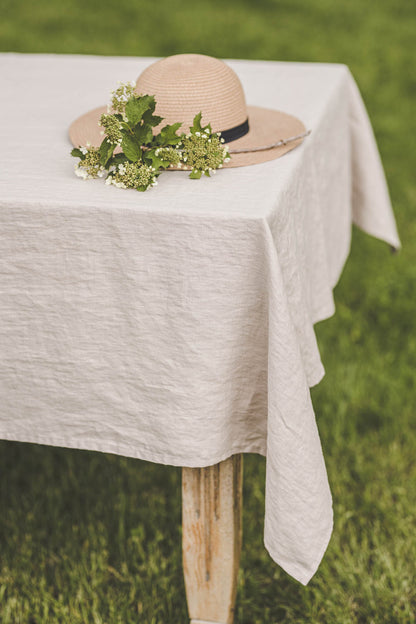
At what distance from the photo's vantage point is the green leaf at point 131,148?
109 cm

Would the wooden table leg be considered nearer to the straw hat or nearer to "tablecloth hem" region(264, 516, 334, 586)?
"tablecloth hem" region(264, 516, 334, 586)

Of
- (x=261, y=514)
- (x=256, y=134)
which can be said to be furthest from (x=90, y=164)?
(x=261, y=514)

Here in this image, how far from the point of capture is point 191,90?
1201mm

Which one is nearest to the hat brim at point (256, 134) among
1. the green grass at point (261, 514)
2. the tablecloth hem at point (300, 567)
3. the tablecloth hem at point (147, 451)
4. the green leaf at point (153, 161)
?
the green leaf at point (153, 161)

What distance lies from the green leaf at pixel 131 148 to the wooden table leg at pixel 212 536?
0.52m

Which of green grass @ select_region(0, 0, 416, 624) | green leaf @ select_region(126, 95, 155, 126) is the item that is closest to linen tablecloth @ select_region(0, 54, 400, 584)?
green leaf @ select_region(126, 95, 155, 126)

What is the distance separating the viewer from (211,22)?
6.06m

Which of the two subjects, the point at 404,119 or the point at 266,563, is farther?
the point at 404,119

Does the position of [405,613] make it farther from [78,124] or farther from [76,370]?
[78,124]

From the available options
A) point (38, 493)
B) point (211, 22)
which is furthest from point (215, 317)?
point (211, 22)

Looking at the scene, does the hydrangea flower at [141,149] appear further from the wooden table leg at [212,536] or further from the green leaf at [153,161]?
the wooden table leg at [212,536]

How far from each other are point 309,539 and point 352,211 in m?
1.12

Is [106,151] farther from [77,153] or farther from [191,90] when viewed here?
[191,90]

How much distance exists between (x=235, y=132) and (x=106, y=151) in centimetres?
26
